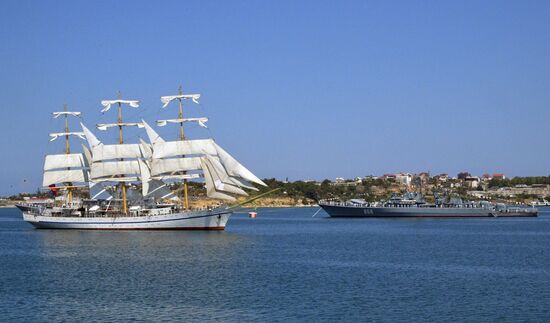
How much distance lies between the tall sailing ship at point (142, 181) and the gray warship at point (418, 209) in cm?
Answer: 4254

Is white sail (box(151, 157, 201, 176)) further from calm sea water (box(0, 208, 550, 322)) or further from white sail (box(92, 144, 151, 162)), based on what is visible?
calm sea water (box(0, 208, 550, 322))

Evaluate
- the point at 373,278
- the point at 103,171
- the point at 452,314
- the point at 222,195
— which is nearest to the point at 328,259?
the point at 373,278

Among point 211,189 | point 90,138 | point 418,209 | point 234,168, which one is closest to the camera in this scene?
point 234,168

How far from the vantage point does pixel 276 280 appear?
148 ft

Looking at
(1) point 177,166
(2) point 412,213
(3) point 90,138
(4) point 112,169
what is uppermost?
(3) point 90,138

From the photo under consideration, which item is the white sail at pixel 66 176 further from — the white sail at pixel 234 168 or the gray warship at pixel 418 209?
the gray warship at pixel 418 209

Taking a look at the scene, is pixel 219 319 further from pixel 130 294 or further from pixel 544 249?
pixel 544 249

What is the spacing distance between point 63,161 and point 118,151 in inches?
404

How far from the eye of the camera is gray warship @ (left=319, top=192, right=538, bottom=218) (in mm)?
129500

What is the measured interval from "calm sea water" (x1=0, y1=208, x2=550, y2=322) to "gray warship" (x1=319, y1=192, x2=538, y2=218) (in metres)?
53.2

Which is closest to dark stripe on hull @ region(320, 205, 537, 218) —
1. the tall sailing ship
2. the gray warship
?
the gray warship

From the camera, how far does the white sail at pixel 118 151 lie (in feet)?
322

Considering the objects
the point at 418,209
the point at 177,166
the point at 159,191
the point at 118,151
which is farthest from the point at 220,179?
the point at 418,209

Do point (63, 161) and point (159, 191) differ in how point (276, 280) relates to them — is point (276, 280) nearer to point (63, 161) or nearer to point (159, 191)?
point (159, 191)
